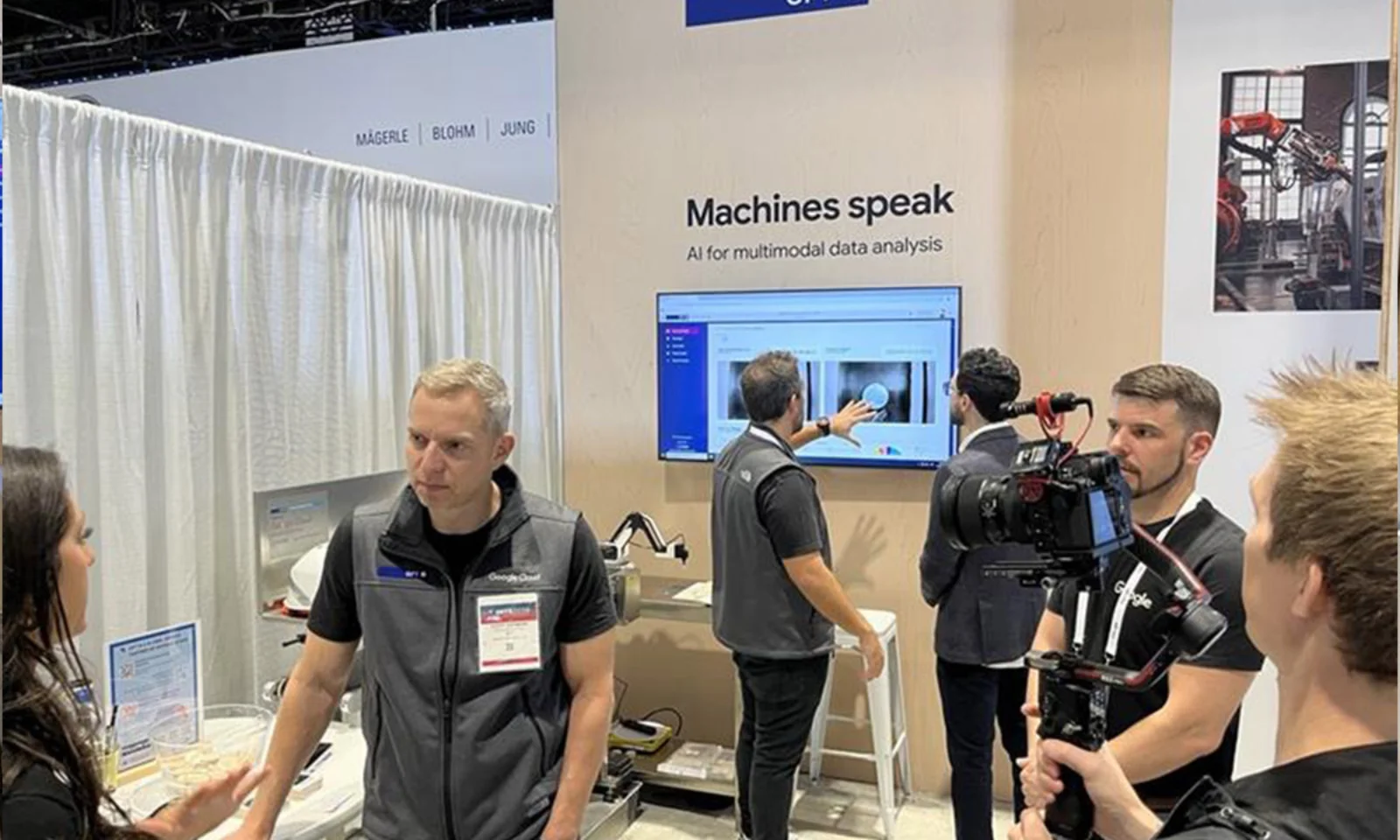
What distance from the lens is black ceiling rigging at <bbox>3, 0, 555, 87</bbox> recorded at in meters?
5.77

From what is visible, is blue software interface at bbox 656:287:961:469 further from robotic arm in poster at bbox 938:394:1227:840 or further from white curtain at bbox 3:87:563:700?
robotic arm in poster at bbox 938:394:1227:840

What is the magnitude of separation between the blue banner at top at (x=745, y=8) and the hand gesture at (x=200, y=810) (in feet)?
10.3

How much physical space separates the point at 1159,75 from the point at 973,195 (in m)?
0.68

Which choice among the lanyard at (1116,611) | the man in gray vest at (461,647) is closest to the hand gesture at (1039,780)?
the lanyard at (1116,611)

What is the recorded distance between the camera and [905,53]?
139 inches

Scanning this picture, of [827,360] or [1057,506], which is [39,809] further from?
[827,360]

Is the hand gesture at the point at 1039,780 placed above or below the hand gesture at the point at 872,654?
above

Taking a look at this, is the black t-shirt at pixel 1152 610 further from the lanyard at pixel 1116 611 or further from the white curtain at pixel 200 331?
the white curtain at pixel 200 331

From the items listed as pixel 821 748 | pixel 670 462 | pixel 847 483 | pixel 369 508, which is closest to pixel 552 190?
pixel 670 462

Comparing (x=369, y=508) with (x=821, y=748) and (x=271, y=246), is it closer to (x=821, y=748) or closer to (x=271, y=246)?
(x=271, y=246)

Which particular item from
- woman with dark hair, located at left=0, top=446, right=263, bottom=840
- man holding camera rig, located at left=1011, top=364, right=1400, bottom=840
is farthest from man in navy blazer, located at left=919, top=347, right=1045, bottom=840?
woman with dark hair, located at left=0, top=446, right=263, bottom=840

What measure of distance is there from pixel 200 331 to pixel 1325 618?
320 cm

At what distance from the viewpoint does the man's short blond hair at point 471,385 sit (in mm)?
1804

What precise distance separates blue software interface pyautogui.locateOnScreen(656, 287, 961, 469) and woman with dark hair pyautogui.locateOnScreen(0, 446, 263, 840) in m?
2.66
